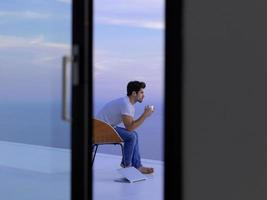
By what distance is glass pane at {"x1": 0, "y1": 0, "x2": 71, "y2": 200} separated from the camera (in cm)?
230

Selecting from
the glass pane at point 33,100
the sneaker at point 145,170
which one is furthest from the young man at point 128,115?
the glass pane at point 33,100

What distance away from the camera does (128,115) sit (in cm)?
435

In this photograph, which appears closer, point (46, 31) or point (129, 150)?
point (46, 31)

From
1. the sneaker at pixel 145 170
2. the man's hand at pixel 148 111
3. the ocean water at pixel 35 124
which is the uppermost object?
the ocean water at pixel 35 124

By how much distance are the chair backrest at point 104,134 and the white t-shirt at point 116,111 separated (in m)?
0.09

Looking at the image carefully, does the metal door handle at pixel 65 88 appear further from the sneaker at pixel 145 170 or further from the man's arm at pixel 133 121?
the sneaker at pixel 145 170

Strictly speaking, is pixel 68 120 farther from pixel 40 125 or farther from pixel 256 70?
pixel 256 70

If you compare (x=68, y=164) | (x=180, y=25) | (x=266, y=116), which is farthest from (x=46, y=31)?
(x=266, y=116)

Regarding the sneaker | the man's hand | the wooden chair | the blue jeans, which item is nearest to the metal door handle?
the wooden chair

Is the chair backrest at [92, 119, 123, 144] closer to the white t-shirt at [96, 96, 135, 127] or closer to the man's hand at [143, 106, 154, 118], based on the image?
the white t-shirt at [96, 96, 135, 127]

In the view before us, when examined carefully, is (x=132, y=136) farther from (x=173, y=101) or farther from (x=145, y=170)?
(x=173, y=101)

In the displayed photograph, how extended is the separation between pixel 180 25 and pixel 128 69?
2749mm

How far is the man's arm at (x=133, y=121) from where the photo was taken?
437 centimetres

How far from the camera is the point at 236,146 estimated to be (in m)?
1.71
